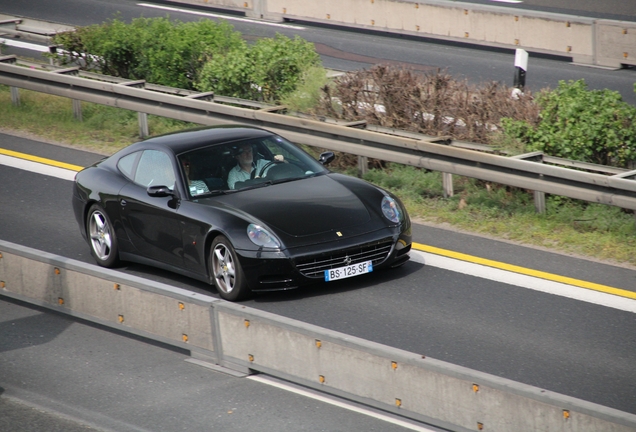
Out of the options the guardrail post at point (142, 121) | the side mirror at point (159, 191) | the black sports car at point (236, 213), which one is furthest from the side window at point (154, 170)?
the guardrail post at point (142, 121)

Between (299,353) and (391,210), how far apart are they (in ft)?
10.5

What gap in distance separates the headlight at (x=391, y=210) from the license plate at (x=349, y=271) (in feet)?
1.70

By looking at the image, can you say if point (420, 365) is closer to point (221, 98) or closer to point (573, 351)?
point (573, 351)

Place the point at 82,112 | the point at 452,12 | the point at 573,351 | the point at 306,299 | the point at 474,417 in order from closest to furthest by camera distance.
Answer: the point at 474,417 → the point at 573,351 → the point at 306,299 → the point at 82,112 → the point at 452,12

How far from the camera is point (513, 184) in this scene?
1196cm

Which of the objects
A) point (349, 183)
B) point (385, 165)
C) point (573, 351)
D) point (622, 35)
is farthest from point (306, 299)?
point (622, 35)

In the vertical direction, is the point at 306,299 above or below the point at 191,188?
below

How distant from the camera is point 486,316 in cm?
935

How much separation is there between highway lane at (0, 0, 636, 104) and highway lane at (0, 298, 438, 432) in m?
10.7

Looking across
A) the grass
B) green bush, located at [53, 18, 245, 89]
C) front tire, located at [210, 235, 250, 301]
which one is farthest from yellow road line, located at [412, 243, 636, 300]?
green bush, located at [53, 18, 245, 89]

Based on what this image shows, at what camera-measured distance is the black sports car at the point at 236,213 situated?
9.80 metres

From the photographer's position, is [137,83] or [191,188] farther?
[137,83]

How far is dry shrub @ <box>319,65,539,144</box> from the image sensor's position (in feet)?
43.9

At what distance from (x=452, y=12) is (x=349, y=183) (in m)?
12.3
